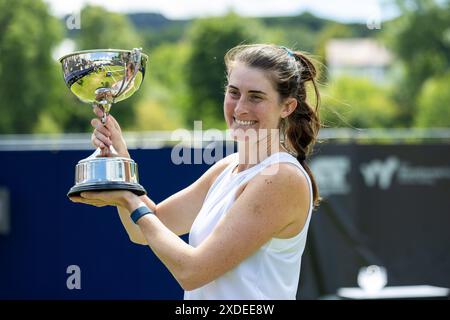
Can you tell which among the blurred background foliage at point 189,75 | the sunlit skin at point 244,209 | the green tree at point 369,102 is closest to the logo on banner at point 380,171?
the sunlit skin at point 244,209

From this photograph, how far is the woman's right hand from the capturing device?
9.25 ft

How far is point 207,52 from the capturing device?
38250mm

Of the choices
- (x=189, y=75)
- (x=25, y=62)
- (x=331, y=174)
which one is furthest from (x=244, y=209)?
(x=189, y=75)

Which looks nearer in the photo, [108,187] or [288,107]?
[108,187]

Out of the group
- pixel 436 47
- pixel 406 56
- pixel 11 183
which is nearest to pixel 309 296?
pixel 11 183

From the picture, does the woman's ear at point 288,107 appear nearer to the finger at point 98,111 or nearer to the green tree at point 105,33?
the finger at point 98,111

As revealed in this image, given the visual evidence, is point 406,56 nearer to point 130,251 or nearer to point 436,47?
point 436,47

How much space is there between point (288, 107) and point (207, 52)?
35.7m

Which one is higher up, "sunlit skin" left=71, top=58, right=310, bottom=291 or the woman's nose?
the woman's nose

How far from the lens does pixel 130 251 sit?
458cm

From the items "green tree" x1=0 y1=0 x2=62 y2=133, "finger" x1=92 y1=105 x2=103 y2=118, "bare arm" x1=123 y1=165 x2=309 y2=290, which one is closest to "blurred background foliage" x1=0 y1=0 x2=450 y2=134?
"green tree" x1=0 y1=0 x2=62 y2=133

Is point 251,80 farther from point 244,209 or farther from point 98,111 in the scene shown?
point 98,111

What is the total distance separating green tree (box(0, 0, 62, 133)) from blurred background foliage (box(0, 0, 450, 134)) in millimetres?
24

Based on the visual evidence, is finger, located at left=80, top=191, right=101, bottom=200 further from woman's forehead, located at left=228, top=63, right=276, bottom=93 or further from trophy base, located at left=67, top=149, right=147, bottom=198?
woman's forehead, located at left=228, top=63, right=276, bottom=93
